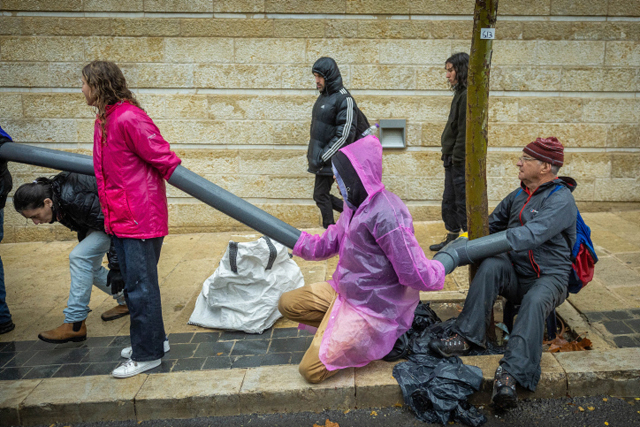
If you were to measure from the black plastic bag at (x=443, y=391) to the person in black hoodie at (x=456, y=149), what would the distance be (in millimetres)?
2563

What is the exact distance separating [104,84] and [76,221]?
1.18m

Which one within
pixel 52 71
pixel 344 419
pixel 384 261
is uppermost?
pixel 52 71

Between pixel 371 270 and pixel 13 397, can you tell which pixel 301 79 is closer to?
pixel 371 270

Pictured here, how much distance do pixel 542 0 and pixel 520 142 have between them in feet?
5.33

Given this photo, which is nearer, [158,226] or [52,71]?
[158,226]

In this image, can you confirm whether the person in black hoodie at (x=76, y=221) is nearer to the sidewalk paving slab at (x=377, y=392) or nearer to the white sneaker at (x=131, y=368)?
the white sneaker at (x=131, y=368)

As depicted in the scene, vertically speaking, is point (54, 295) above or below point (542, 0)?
below

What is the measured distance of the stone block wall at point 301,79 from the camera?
6488mm

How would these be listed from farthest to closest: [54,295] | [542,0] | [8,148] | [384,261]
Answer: [542,0] < [54,295] < [8,148] < [384,261]

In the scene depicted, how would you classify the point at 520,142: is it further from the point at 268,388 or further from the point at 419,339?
the point at 268,388

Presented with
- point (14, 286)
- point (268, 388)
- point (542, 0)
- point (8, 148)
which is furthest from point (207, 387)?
point (542, 0)

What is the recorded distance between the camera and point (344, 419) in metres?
3.36

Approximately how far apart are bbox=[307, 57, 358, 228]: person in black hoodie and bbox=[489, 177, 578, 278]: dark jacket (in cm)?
221

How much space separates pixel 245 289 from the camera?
172 inches
